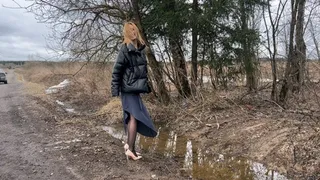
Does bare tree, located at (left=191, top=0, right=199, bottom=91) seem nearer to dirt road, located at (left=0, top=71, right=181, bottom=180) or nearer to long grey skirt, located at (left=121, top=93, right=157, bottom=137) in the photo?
dirt road, located at (left=0, top=71, right=181, bottom=180)

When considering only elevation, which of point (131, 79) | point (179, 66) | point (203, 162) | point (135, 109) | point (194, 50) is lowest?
point (203, 162)

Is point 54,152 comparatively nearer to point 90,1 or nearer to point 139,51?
point 139,51

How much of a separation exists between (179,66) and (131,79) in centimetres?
622

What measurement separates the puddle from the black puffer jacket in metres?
1.53

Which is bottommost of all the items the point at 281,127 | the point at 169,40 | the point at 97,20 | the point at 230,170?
the point at 230,170

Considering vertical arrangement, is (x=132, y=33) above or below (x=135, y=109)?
above

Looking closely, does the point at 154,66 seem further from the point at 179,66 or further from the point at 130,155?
the point at 130,155

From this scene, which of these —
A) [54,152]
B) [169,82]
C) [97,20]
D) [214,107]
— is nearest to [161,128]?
[214,107]

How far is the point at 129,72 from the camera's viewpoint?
18.1 feet

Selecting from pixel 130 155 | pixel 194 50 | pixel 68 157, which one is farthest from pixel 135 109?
pixel 194 50

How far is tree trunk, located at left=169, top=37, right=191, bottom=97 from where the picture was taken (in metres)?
11.3

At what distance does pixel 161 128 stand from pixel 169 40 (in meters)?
3.49

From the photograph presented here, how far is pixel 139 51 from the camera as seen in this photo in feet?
18.3

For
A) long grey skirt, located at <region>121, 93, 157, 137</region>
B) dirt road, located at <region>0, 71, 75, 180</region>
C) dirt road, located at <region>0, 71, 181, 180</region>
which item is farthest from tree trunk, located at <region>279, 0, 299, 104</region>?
dirt road, located at <region>0, 71, 75, 180</region>
